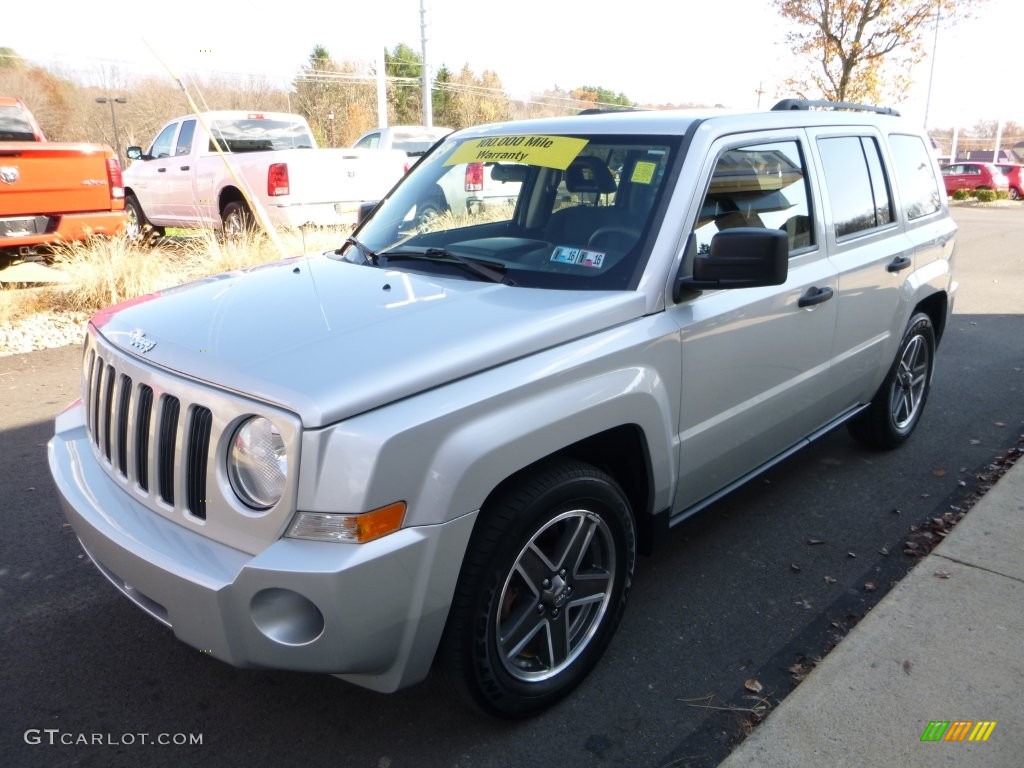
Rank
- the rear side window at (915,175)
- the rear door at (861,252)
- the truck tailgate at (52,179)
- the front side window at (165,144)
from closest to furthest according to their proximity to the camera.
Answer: the rear door at (861,252), the rear side window at (915,175), the truck tailgate at (52,179), the front side window at (165,144)

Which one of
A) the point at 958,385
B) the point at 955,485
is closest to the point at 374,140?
the point at 958,385

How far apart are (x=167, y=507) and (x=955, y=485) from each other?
4071 mm

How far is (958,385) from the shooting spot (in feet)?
21.2

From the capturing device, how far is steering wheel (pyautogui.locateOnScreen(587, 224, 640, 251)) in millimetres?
3016

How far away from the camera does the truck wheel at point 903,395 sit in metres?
4.76

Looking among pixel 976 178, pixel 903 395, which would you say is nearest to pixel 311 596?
pixel 903 395

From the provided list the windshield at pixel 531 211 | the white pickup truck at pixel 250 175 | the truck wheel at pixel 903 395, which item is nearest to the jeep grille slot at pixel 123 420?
the windshield at pixel 531 211

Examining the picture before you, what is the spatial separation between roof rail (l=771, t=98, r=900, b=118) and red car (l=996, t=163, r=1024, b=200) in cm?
3146

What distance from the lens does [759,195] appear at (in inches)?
137

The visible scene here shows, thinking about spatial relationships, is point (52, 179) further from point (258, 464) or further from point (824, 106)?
point (258, 464)

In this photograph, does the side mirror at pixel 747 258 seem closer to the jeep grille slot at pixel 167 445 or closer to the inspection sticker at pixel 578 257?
the inspection sticker at pixel 578 257

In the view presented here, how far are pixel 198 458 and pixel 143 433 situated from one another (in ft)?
1.08

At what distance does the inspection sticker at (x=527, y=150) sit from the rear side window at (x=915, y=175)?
214 centimetres

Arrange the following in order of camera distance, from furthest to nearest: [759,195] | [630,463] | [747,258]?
[759,195] < [630,463] < [747,258]
